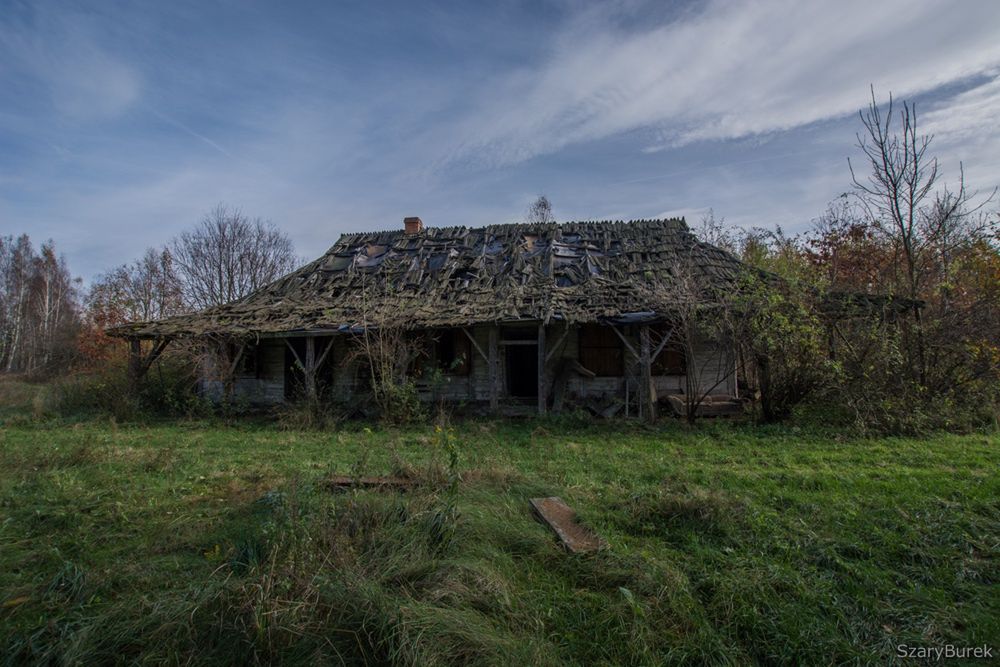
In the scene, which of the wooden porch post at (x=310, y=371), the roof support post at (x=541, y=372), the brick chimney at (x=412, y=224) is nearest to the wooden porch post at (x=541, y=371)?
the roof support post at (x=541, y=372)

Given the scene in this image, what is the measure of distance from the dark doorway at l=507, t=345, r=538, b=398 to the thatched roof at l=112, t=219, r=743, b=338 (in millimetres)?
2072

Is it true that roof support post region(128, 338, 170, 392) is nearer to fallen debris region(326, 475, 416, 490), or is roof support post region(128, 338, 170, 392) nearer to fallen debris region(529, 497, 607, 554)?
fallen debris region(326, 475, 416, 490)

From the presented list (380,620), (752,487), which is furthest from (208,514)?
(752,487)

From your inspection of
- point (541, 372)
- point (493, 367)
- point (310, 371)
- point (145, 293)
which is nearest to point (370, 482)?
point (541, 372)

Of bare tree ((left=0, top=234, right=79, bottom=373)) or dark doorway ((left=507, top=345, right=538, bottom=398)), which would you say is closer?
dark doorway ((left=507, top=345, right=538, bottom=398))

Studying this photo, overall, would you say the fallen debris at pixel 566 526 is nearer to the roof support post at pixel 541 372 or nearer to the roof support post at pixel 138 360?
the roof support post at pixel 541 372

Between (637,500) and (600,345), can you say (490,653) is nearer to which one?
(637,500)

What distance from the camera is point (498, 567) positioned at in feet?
12.0

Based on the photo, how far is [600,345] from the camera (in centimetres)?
1316

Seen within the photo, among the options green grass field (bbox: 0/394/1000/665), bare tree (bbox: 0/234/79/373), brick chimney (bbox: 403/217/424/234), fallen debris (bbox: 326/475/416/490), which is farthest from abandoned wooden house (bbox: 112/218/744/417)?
bare tree (bbox: 0/234/79/373)

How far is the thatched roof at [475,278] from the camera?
40.7 feet

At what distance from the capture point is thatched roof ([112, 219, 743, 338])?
1239cm

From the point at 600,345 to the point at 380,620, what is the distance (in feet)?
35.9

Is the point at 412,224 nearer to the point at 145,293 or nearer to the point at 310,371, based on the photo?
the point at 310,371
